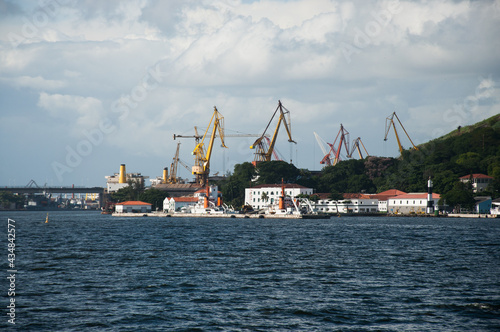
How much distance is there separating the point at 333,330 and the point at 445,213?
118916 mm

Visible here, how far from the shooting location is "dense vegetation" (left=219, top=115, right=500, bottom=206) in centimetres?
15325

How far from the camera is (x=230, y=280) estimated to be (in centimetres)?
3200

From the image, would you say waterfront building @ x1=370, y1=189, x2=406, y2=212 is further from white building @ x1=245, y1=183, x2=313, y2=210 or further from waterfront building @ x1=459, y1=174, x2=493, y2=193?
white building @ x1=245, y1=183, x2=313, y2=210

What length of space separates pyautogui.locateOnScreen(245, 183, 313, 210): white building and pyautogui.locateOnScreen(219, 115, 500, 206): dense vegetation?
513 cm

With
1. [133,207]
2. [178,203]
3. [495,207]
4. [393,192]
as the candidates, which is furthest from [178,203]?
[495,207]

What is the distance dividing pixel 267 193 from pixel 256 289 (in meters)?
133

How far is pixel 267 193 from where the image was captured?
162500 millimetres

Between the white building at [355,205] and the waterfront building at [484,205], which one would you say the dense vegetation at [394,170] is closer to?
the white building at [355,205]

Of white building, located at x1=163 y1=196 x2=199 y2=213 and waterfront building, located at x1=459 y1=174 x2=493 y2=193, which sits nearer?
waterfront building, located at x1=459 y1=174 x2=493 y2=193

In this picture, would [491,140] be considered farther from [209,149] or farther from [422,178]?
[209,149]

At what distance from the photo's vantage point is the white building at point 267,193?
161m

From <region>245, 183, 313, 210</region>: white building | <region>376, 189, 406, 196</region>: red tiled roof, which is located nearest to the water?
<region>376, 189, 406, 196</region>: red tiled roof

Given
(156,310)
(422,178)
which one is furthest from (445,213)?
(156,310)

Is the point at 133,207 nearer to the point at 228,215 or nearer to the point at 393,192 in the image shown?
the point at 228,215
